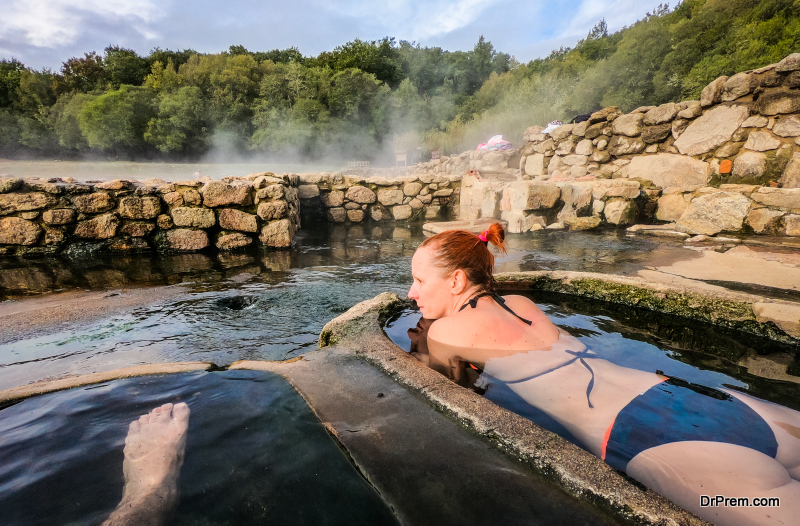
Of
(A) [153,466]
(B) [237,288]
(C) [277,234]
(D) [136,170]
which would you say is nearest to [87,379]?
(A) [153,466]

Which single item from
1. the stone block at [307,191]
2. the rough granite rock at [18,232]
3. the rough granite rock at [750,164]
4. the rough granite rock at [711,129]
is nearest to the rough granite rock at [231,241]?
the stone block at [307,191]

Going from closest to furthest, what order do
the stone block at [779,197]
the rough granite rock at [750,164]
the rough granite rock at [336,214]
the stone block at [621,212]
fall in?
the stone block at [779,197] → the rough granite rock at [750,164] → the stone block at [621,212] → the rough granite rock at [336,214]

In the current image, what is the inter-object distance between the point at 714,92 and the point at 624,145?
1534 mm

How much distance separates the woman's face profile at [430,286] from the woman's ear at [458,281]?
2 centimetres

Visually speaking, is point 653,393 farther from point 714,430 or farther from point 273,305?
point 273,305

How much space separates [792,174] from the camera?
192 inches

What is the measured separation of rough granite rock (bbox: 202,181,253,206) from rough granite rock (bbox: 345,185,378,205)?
2.63 meters

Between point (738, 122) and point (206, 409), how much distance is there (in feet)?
25.7

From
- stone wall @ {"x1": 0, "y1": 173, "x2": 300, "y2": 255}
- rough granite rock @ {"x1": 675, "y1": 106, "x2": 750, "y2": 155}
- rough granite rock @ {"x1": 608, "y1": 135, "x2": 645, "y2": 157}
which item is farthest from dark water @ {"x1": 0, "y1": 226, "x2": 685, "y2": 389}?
rough granite rock @ {"x1": 608, "y1": 135, "x2": 645, "y2": 157}

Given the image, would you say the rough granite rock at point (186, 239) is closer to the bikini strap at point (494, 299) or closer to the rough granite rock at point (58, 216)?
the rough granite rock at point (58, 216)

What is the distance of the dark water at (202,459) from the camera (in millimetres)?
814

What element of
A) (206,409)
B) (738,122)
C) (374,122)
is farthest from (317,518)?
(374,122)

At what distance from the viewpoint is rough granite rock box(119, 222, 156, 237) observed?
204 inches

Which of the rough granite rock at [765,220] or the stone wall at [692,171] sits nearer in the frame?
the rough granite rock at [765,220]
